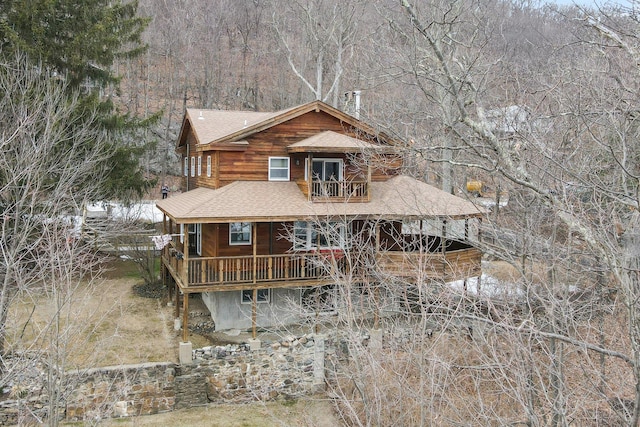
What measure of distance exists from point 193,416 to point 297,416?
273 cm

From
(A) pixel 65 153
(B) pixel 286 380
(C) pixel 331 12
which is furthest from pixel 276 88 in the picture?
(B) pixel 286 380

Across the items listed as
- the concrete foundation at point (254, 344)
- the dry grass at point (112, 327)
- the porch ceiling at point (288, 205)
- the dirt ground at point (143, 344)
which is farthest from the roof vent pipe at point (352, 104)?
the dry grass at point (112, 327)

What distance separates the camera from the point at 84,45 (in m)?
20.5

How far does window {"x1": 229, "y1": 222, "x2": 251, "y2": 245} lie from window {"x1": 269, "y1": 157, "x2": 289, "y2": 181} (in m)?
2.03

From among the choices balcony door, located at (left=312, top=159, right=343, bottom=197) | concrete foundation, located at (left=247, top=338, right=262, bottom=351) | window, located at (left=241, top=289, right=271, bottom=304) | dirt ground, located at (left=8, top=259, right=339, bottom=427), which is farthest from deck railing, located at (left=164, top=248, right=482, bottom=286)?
balcony door, located at (left=312, top=159, right=343, bottom=197)

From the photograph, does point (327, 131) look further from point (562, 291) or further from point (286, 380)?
point (562, 291)

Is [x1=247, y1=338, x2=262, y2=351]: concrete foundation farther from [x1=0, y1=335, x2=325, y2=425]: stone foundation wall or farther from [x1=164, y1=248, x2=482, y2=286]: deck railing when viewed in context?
[x1=164, y1=248, x2=482, y2=286]: deck railing

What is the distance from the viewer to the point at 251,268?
16375mm

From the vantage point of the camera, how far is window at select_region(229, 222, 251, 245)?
57.0 feet

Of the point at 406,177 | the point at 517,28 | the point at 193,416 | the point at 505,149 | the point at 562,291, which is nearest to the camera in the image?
the point at 505,149

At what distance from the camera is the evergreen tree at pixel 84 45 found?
62.7 feet

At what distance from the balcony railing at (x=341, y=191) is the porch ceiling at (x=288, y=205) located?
22 cm

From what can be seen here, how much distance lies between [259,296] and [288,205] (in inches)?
130

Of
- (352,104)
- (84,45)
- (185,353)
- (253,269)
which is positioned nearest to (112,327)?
(185,353)
